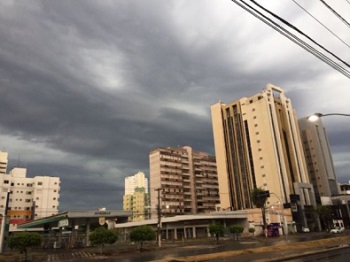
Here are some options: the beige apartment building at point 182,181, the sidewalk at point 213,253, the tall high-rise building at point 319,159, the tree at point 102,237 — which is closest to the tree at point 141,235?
the sidewalk at point 213,253

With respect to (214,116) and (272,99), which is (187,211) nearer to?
(214,116)

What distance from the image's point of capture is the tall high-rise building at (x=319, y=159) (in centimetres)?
14575

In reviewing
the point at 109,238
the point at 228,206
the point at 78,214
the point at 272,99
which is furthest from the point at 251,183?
the point at 109,238

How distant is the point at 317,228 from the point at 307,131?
197 ft

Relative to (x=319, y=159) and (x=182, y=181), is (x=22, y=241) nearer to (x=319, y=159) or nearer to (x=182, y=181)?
(x=182, y=181)

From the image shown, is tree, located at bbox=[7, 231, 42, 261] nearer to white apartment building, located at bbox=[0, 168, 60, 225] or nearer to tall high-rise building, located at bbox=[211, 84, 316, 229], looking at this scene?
tall high-rise building, located at bbox=[211, 84, 316, 229]

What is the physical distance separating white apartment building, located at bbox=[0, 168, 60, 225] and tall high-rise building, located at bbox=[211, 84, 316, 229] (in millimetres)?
73526

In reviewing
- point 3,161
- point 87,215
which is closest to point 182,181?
point 87,215

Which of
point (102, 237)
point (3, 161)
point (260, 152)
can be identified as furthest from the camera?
point (3, 161)

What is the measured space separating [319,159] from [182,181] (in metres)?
66.9

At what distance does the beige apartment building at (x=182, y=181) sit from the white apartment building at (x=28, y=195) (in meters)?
44.1

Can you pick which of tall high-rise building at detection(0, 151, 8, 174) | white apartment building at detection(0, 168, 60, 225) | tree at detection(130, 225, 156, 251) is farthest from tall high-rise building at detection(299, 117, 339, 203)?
tall high-rise building at detection(0, 151, 8, 174)

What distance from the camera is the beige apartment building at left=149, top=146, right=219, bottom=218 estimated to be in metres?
144

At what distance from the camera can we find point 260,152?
396ft
